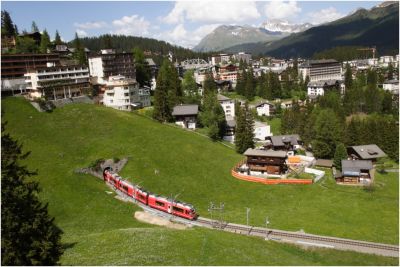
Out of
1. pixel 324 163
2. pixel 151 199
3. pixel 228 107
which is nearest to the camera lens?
pixel 151 199

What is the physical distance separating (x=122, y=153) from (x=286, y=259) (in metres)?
47.3

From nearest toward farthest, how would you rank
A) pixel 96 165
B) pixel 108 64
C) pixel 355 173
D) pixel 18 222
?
1. pixel 18 222
2. pixel 96 165
3. pixel 355 173
4. pixel 108 64

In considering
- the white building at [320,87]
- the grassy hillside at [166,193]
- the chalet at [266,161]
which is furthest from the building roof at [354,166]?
the white building at [320,87]

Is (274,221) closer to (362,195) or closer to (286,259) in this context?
(286,259)

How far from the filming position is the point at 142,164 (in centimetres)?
7619

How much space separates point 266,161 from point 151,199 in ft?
101

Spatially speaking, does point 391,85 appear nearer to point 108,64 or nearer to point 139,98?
point 139,98

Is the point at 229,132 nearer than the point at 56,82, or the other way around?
the point at 56,82

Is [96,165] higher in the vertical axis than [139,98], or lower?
lower

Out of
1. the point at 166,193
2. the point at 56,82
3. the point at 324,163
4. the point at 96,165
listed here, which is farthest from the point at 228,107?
the point at 166,193

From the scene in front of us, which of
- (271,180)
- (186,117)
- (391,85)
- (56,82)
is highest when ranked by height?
(56,82)

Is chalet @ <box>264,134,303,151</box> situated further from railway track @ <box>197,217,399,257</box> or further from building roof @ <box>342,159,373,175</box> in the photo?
railway track @ <box>197,217,399,257</box>

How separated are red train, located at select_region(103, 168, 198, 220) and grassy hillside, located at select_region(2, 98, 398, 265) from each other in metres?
2.56

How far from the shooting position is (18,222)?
85.8ft
